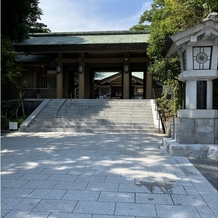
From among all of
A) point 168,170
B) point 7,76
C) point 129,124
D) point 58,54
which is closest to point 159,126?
point 129,124

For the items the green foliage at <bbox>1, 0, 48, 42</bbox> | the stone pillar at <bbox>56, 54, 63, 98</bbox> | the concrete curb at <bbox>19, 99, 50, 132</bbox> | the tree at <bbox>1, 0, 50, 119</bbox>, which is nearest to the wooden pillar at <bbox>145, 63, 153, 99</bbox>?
the stone pillar at <bbox>56, 54, 63, 98</bbox>

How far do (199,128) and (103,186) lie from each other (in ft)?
11.8

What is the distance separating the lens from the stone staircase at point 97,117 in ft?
32.8

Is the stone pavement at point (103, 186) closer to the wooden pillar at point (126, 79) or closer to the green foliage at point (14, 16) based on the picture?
the green foliage at point (14, 16)

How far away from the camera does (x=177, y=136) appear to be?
20.1 ft

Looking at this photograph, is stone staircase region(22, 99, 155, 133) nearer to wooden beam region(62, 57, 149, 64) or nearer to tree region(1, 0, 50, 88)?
tree region(1, 0, 50, 88)

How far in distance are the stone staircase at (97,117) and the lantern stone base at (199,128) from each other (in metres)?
3.74

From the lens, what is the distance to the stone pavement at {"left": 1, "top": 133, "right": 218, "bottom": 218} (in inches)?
108

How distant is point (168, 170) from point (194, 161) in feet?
3.77

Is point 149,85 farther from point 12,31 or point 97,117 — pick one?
point 12,31

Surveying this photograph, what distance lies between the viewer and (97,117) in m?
11.1

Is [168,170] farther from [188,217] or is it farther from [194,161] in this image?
[188,217]

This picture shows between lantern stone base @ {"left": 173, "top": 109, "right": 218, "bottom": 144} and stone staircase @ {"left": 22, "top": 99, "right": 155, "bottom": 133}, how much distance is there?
374 cm

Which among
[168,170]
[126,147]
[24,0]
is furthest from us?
[24,0]
